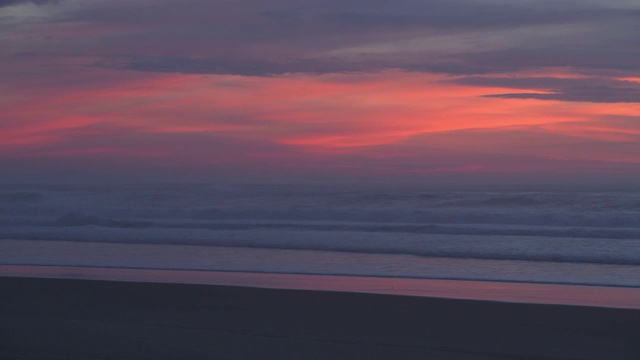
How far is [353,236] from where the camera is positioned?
17.9 m

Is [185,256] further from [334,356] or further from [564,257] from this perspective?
[334,356]

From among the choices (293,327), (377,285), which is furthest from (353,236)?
(293,327)

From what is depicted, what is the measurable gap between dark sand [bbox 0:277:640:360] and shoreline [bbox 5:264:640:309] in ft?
2.56

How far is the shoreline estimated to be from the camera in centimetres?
939

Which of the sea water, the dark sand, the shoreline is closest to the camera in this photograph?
the dark sand

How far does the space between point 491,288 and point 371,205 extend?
18.8m

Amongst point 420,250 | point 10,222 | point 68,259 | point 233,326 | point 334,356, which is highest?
point 10,222

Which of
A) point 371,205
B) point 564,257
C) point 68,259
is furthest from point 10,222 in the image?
point 564,257

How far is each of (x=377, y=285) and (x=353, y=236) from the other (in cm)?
717

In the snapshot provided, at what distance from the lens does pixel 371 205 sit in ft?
95.4

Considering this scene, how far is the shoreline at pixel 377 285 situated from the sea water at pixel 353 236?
0.50m

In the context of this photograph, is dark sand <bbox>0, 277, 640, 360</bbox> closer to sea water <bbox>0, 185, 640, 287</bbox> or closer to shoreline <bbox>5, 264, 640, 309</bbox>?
shoreline <bbox>5, 264, 640, 309</bbox>

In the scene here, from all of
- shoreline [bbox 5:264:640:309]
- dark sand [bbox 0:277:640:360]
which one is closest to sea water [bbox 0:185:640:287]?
shoreline [bbox 5:264:640:309]

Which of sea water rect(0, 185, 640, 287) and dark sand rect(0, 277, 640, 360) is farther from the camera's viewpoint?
sea water rect(0, 185, 640, 287)
